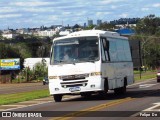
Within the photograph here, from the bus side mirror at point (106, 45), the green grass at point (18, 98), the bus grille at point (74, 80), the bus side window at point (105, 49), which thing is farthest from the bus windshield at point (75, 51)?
the green grass at point (18, 98)

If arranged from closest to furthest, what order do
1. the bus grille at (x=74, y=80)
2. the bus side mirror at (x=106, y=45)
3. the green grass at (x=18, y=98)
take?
the bus grille at (x=74, y=80) → the bus side mirror at (x=106, y=45) → the green grass at (x=18, y=98)

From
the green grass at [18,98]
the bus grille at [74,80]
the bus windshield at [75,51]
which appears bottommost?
the green grass at [18,98]

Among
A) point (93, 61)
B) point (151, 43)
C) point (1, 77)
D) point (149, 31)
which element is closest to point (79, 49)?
point (93, 61)

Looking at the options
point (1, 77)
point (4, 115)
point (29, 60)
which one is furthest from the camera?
point (29, 60)

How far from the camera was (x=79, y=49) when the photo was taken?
24.3 meters

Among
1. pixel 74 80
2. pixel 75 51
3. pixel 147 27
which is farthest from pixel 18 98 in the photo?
pixel 147 27

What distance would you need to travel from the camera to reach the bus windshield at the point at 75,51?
24.1 m

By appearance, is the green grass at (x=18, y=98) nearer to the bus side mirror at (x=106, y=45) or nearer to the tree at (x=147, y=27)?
the bus side mirror at (x=106, y=45)

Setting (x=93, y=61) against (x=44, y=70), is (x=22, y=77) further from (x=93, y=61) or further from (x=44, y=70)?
(x=93, y=61)

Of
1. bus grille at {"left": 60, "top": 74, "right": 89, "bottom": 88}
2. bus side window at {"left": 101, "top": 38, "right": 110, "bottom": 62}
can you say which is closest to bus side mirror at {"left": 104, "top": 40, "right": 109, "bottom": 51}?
bus side window at {"left": 101, "top": 38, "right": 110, "bottom": 62}

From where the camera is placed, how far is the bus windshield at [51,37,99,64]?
950 inches

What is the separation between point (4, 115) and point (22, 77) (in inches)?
3269

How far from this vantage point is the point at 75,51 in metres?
24.3

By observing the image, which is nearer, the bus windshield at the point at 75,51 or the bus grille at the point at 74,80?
the bus grille at the point at 74,80
